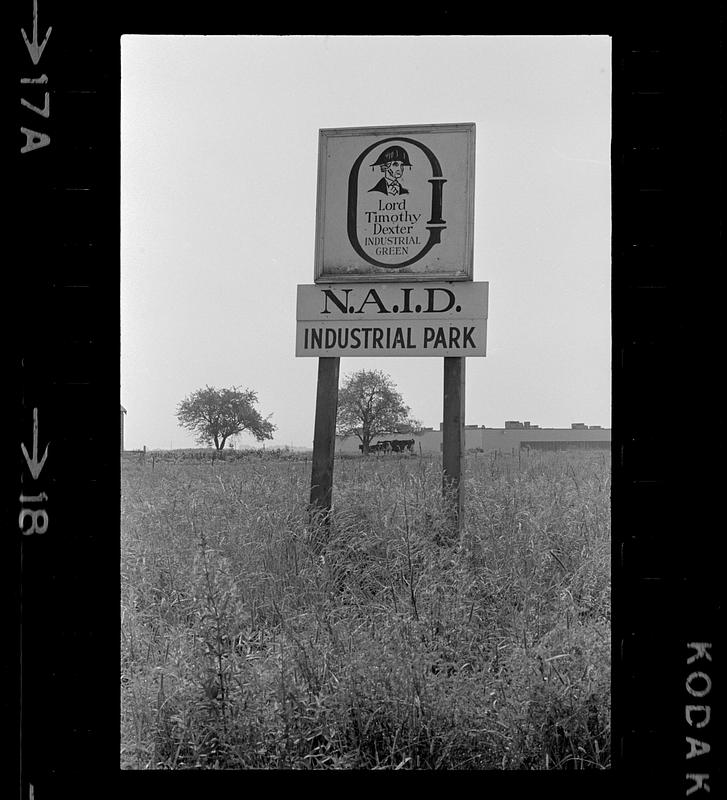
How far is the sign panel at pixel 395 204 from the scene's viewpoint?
10.5ft

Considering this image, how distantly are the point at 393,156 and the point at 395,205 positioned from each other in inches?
8.5

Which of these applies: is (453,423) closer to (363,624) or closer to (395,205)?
(395,205)

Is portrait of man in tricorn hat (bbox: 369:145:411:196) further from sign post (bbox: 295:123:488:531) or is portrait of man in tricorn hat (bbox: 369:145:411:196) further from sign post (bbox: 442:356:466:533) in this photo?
sign post (bbox: 442:356:466:533)

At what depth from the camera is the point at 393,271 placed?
3.39 metres

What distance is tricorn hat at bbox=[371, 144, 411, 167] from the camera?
10.6ft

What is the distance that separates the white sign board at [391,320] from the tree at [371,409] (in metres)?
0.14
